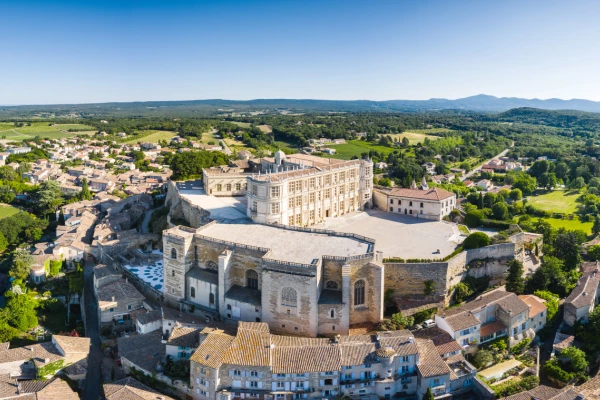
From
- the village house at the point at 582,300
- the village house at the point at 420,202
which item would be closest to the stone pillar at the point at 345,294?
the village house at the point at 582,300

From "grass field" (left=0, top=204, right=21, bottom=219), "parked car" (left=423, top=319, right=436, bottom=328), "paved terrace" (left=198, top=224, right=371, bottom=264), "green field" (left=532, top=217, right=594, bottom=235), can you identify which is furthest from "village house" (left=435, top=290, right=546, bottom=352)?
"grass field" (left=0, top=204, right=21, bottom=219)

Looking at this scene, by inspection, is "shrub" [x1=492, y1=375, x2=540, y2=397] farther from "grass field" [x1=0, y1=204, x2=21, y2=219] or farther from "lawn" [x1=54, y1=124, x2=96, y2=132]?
"lawn" [x1=54, y1=124, x2=96, y2=132]

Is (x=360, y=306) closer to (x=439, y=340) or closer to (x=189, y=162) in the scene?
(x=439, y=340)

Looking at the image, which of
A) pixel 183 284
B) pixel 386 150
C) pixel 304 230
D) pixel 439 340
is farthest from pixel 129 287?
pixel 386 150

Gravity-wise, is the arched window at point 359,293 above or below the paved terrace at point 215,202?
below

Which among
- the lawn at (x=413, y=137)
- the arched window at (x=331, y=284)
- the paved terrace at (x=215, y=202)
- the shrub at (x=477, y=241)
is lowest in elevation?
the arched window at (x=331, y=284)

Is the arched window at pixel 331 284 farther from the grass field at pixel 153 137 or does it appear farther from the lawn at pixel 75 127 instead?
the lawn at pixel 75 127

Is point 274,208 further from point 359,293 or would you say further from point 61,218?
point 61,218
